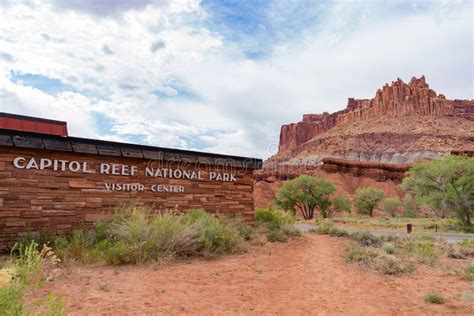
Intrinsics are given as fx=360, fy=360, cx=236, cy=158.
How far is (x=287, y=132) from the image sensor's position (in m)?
132

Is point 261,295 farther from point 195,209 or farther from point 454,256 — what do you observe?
point 454,256

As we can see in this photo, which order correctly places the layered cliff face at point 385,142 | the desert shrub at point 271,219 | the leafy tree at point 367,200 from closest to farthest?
the desert shrub at point 271,219
the leafy tree at point 367,200
the layered cliff face at point 385,142

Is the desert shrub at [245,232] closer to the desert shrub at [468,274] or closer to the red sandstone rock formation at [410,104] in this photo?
the desert shrub at [468,274]

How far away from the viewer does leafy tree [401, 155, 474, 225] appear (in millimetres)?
25641

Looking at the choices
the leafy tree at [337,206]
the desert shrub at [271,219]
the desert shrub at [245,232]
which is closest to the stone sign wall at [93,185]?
the desert shrub at [245,232]

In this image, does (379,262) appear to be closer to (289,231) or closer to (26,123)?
(289,231)


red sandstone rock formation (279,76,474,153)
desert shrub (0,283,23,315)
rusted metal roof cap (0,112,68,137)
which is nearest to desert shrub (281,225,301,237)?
rusted metal roof cap (0,112,68,137)

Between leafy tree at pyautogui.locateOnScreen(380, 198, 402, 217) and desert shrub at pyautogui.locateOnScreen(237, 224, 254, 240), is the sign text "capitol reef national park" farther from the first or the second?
leafy tree at pyautogui.locateOnScreen(380, 198, 402, 217)

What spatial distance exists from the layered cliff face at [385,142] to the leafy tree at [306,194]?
42.1ft

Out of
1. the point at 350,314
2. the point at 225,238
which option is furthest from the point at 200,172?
the point at 350,314

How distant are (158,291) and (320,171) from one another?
71311mm

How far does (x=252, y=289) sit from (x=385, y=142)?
83.1 metres

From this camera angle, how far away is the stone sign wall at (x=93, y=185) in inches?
360

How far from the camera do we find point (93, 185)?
10.4 m
